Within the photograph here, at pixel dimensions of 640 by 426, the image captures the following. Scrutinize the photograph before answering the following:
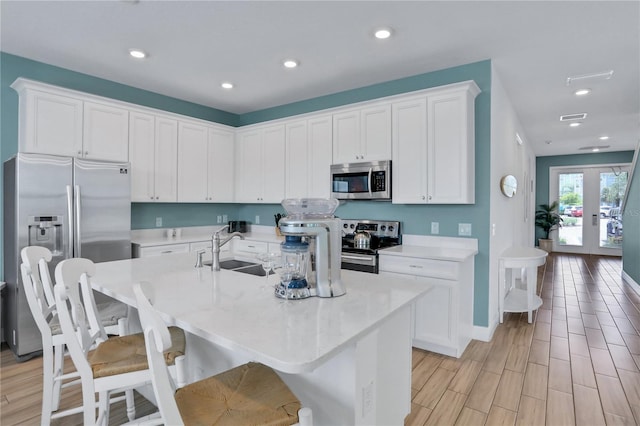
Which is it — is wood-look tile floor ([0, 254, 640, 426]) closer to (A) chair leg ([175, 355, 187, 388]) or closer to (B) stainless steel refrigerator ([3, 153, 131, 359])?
(B) stainless steel refrigerator ([3, 153, 131, 359])

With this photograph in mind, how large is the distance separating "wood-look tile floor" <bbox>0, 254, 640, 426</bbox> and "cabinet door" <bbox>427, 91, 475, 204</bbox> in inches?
57.1

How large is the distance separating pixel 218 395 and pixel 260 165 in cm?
381

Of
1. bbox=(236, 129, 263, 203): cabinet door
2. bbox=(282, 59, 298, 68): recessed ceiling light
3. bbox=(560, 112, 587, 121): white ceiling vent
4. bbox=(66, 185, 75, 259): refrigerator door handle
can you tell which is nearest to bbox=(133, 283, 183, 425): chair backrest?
bbox=(66, 185, 75, 259): refrigerator door handle

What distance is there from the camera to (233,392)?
49.3 inches

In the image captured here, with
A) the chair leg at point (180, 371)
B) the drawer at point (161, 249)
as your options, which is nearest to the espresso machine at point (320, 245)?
the chair leg at point (180, 371)

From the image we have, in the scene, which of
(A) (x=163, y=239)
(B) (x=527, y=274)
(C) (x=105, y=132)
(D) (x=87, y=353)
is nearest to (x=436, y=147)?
(B) (x=527, y=274)

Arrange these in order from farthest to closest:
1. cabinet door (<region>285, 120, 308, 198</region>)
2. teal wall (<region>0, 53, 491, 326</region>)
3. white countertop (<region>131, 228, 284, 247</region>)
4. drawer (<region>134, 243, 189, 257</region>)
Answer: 1. cabinet door (<region>285, 120, 308, 198</region>)
2. white countertop (<region>131, 228, 284, 247</region>)
3. drawer (<region>134, 243, 189, 257</region>)
4. teal wall (<region>0, 53, 491, 326</region>)

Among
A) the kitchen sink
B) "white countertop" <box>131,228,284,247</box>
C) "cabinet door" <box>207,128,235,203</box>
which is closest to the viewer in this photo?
the kitchen sink

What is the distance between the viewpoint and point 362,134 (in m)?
3.81

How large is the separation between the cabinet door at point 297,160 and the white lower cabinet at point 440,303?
1.59 meters

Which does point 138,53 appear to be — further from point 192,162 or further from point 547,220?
point 547,220

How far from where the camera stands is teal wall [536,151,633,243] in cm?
847

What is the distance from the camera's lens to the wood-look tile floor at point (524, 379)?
2.18 metres

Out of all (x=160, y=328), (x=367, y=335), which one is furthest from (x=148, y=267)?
(x=367, y=335)
